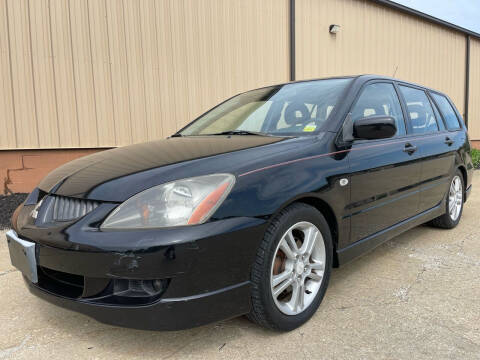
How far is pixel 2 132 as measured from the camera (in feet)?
16.7

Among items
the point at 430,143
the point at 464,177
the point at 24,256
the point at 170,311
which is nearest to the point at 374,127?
the point at 430,143

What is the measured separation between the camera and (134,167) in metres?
1.98

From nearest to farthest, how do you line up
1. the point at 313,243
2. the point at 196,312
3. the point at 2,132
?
the point at 196,312 < the point at 313,243 < the point at 2,132

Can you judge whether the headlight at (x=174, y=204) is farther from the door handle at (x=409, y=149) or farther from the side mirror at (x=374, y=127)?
the door handle at (x=409, y=149)

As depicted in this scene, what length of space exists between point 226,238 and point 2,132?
4.69 meters

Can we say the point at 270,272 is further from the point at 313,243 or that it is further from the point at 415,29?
the point at 415,29

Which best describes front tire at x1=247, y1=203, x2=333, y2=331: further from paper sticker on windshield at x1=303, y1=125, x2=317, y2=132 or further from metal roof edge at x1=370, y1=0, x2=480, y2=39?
metal roof edge at x1=370, y1=0, x2=480, y2=39

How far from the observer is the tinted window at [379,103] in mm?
2699

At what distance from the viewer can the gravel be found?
4.30 metres

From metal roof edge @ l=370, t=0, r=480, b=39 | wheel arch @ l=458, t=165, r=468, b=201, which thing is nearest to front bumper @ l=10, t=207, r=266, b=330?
wheel arch @ l=458, t=165, r=468, b=201

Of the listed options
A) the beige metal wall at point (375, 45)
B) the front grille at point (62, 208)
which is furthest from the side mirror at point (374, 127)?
the beige metal wall at point (375, 45)

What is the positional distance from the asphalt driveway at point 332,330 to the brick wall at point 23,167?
2.73 m

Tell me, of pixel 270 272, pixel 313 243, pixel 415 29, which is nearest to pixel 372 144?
Answer: pixel 313 243

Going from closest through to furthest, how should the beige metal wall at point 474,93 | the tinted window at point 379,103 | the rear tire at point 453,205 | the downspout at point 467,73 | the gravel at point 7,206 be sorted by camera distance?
→ the tinted window at point 379,103 → the rear tire at point 453,205 → the gravel at point 7,206 → the downspout at point 467,73 → the beige metal wall at point 474,93
